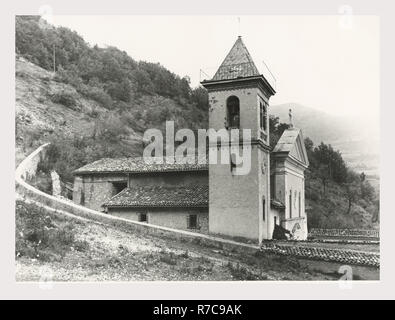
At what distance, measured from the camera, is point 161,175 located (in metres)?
26.4

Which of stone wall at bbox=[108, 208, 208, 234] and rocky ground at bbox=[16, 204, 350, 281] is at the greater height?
stone wall at bbox=[108, 208, 208, 234]

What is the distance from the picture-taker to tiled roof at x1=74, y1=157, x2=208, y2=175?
2564cm

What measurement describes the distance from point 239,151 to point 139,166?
27.2 feet

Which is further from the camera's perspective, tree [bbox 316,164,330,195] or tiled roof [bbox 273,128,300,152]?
tree [bbox 316,164,330,195]

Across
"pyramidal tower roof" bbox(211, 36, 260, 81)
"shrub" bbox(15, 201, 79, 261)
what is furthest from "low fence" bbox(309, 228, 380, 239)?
"shrub" bbox(15, 201, 79, 261)

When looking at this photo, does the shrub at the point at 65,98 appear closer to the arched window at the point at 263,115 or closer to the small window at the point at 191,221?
the small window at the point at 191,221

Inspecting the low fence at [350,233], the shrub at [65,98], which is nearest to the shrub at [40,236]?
the low fence at [350,233]

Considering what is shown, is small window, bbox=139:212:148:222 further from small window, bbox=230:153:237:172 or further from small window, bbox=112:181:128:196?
small window, bbox=230:153:237:172

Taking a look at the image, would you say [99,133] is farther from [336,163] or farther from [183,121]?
[336,163]

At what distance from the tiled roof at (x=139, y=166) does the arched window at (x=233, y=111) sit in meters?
3.92

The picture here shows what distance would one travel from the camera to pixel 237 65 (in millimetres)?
21797

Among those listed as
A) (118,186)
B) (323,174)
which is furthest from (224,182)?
(323,174)

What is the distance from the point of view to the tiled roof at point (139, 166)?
84.1 ft

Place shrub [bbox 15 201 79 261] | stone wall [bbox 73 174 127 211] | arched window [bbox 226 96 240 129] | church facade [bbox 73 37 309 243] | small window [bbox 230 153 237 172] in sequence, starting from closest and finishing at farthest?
shrub [bbox 15 201 79 261] < church facade [bbox 73 37 309 243] < small window [bbox 230 153 237 172] < arched window [bbox 226 96 240 129] < stone wall [bbox 73 174 127 211]
